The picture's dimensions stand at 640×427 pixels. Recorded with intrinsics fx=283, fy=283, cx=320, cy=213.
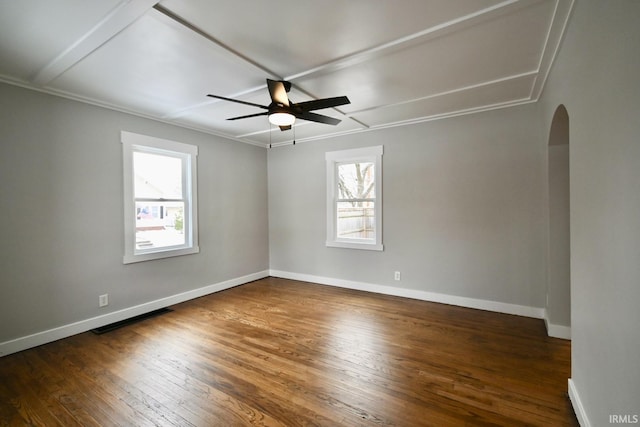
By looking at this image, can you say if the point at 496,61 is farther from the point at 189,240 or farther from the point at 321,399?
the point at 189,240

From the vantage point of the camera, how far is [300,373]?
2.43 metres

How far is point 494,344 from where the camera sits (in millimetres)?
2904

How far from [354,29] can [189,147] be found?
332 centimetres

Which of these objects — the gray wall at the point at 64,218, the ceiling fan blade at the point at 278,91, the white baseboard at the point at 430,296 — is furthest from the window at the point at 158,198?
the ceiling fan blade at the point at 278,91

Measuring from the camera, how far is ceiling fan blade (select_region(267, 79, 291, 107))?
2393 mm

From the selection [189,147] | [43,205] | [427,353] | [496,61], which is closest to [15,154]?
[43,205]

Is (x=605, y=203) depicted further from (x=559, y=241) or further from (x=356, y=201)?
(x=356, y=201)

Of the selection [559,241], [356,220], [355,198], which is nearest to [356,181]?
[355,198]

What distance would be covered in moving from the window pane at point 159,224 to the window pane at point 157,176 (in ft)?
0.49

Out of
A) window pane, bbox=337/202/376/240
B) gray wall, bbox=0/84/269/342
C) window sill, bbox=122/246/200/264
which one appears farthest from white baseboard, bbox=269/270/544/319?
gray wall, bbox=0/84/269/342

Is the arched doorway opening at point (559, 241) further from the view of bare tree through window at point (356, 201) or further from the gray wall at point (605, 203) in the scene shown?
the view of bare tree through window at point (356, 201)

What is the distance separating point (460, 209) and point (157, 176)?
4391mm

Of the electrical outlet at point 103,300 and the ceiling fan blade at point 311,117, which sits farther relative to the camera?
the electrical outlet at point 103,300

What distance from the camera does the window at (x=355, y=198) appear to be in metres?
4.69
